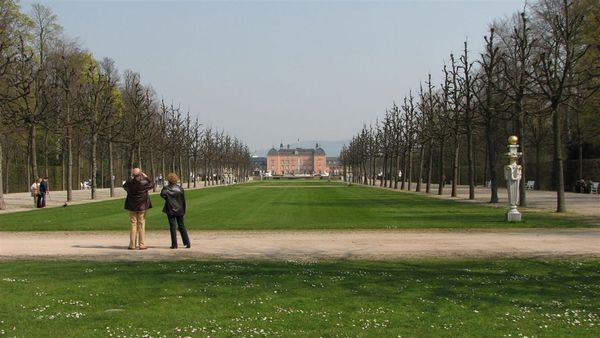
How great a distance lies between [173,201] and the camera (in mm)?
17016

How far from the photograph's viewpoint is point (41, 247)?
17328mm

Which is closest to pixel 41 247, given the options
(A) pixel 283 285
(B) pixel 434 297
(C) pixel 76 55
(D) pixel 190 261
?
(D) pixel 190 261

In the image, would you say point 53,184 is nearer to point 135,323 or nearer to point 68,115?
point 68,115

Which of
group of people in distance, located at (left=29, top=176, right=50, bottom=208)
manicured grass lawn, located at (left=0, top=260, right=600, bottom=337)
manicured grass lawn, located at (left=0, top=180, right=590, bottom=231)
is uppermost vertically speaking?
group of people in distance, located at (left=29, top=176, right=50, bottom=208)

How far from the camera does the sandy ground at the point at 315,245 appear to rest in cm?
1562

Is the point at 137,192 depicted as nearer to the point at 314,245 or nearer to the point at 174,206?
the point at 174,206

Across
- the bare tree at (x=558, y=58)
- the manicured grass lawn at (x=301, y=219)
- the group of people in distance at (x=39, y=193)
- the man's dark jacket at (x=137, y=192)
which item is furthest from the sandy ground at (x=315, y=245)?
the group of people in distance at (x=39, y=193)

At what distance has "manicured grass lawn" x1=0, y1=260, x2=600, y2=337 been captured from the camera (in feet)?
25.6

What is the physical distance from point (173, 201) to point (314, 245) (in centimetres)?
407

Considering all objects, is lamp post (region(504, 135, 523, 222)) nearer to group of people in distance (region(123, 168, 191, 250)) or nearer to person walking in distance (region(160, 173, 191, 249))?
person walking in distance (region(160, 173, 191, 249))

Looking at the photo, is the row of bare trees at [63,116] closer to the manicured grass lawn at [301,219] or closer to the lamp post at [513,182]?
the manicured grass lawn at [301,219]

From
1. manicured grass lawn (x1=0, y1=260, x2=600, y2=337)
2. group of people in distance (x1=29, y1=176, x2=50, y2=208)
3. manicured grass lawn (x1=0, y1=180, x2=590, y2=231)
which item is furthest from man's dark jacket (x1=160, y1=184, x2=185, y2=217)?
group of people in distance (x1=29, y1=176, x2=50, y2=208)

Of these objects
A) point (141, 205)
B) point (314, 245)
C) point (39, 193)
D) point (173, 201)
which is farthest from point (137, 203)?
point (39, 193)

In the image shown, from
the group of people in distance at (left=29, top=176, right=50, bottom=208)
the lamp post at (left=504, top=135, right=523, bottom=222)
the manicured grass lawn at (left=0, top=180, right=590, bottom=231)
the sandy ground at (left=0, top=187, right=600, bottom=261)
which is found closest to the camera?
the sandy ground at (left=0, top=187, right=600, bottom=261)
